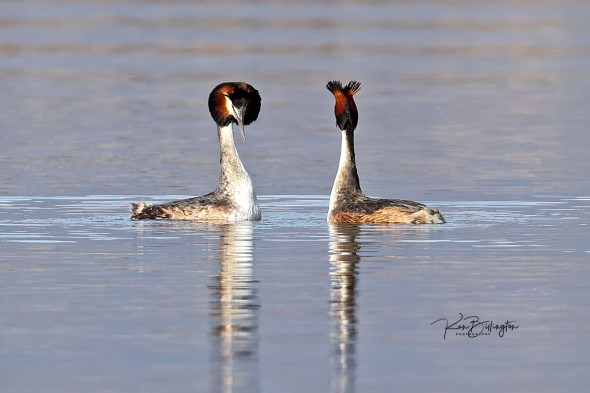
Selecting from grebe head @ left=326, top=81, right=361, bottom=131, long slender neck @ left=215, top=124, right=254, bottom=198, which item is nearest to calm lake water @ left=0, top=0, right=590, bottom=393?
long slender neck @ left=215, top=124, right=254, bottom=198

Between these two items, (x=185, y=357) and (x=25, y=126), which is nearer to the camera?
(x=185, y=357)

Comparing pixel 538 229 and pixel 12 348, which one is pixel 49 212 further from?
pixel 12 348

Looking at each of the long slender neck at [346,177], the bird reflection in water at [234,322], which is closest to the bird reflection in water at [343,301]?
the bird reflection in water at [234,322]

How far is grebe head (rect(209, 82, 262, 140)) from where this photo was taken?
22.9 m

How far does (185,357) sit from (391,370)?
4.71 ft

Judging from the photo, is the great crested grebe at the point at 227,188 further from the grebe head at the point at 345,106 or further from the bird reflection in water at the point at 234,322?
the bird reflection in water at the point at 234,322

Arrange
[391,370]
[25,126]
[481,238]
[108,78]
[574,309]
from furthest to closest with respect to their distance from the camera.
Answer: [108,78]
[25,126]
[481,238]
[574,309]
[391,370]

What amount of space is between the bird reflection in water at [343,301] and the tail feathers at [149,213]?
1945mm

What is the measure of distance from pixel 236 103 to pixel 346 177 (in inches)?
61.9

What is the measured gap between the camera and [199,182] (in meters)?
27.1

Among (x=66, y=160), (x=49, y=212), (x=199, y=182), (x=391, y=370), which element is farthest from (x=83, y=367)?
(x=66, y=160)

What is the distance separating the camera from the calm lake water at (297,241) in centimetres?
1366
